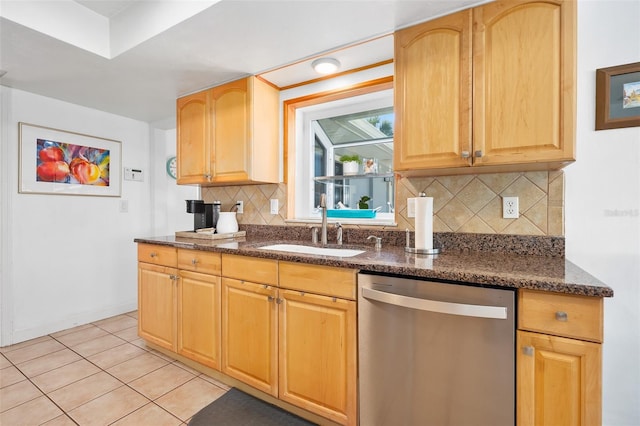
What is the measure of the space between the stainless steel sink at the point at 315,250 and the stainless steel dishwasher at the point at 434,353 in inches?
15.6

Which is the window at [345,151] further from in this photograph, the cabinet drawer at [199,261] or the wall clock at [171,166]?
the wall clock at [171,166]

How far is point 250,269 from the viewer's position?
1.76 m

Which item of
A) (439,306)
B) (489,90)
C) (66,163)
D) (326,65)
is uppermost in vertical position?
(326,65)

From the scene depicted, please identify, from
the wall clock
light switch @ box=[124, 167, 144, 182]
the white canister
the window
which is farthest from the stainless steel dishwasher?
the wall clock

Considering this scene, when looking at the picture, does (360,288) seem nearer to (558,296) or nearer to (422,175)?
(558,296)

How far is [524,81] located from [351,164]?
1167 mm

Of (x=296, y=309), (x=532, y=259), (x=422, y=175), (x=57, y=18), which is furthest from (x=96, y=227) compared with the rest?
(x=532, y=259)

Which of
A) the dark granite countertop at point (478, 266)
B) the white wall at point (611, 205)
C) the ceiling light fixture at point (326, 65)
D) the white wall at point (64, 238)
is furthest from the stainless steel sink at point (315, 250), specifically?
the white wall at point (64, 238)

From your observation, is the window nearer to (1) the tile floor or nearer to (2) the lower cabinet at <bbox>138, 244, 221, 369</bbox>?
(2) the lower cabinet at <bbox>138, 244, 221, 369</bbox>

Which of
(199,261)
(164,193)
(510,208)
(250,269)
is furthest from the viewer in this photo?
(164,193)

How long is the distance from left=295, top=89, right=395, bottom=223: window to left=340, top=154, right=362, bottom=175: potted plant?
0.04m

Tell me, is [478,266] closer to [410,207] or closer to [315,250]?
[410,207]

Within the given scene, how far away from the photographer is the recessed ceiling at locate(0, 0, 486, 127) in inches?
61.7

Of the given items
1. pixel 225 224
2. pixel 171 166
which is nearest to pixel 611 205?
pixel 225 224
